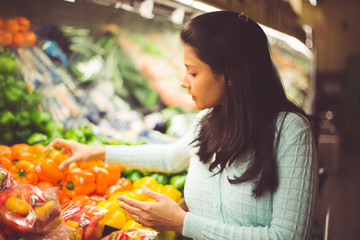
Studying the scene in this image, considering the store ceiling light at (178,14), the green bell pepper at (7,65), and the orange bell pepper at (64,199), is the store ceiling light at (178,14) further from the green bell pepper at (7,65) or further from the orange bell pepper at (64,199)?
the orange bell pepper at (64,199)

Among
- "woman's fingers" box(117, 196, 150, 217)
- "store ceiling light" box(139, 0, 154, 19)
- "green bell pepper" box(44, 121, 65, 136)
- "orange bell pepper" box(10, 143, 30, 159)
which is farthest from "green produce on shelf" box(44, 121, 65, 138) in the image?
"woman's fingers" box(117, 196, 150, 217)

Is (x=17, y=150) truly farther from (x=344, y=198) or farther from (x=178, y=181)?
(x=344, y=198)

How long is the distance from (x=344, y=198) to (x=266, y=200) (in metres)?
5.43

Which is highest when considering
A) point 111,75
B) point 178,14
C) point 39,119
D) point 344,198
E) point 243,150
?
point 178,14

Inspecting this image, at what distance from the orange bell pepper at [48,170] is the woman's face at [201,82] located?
36.8 inches

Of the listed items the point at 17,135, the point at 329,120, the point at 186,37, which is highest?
the point at 186,37

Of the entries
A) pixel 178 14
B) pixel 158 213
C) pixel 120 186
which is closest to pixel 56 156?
pixel 120 186

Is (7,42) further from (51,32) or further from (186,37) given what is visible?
(186,37)

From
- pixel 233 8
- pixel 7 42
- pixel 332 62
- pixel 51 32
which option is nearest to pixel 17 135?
pixel 7 42

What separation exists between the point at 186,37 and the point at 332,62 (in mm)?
11572

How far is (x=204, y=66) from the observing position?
1528 millimetres

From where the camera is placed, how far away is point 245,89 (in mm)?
1538

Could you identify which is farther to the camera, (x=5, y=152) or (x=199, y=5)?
(x=199, y=5)

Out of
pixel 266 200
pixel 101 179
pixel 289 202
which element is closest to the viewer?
pixel 289 202
